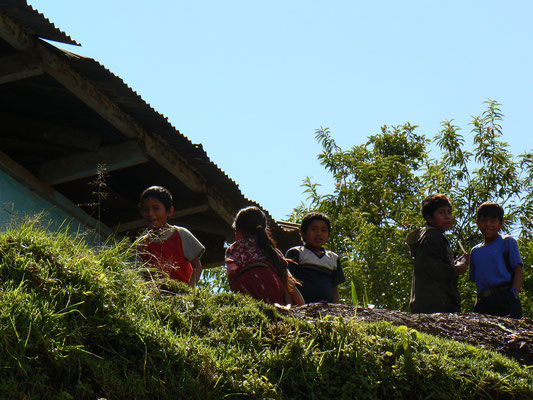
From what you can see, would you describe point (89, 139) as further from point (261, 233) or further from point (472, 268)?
point (472, 268)

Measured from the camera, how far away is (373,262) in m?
13.0

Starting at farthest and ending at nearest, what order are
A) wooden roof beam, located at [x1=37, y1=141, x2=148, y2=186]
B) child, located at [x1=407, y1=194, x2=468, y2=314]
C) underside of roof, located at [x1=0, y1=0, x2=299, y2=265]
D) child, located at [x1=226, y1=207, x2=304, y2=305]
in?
wooden roof beam, located at [x1=37, y1=141, x2=148, y2=186]
child, located at [x1=407, y1=194, x2=468, y2=314]
underside of roof, located at [x1=0, y1=0, x2=299, y2=265]
child, located at [x1=226, y1=207, x2=304, y2=305]

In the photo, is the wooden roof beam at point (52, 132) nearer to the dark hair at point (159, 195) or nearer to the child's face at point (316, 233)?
the dark hair at point (159, 195)

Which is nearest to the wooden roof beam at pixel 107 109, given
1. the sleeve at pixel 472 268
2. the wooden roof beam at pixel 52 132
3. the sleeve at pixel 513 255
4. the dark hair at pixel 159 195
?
the wooden roof beam at pixel 52 132

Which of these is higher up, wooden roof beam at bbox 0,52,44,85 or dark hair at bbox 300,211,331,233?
wooden roof beam at bbox 0,52,44,85

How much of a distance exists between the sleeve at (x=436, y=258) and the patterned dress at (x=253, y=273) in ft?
5.07

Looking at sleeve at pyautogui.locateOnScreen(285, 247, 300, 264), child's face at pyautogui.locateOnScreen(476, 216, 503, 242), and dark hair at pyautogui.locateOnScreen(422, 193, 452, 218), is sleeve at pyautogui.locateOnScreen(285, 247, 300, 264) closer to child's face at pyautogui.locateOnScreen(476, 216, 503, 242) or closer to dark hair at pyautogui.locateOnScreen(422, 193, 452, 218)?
dark hair at pyautogui.locateOnScreen(422, 193, 452, 218)

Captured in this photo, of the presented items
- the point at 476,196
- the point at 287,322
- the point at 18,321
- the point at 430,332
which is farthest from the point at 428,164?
the point at 18,321

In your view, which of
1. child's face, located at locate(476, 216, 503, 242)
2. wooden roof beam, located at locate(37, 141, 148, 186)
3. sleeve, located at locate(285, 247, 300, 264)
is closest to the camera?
sleeve, located at locate(285, 247, 300, 264)

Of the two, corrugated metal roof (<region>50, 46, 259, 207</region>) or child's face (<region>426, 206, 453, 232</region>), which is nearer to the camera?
corrugated metal roof (<region>50, 46, 259, 207</region>)

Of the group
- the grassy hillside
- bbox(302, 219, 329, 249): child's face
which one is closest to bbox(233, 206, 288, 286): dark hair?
bbox(302, 219, 329, 249): child's face

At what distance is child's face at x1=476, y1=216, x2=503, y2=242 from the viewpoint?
22.4ft

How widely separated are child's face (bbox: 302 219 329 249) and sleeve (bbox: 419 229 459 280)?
879mm

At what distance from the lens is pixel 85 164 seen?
7.46 metres
